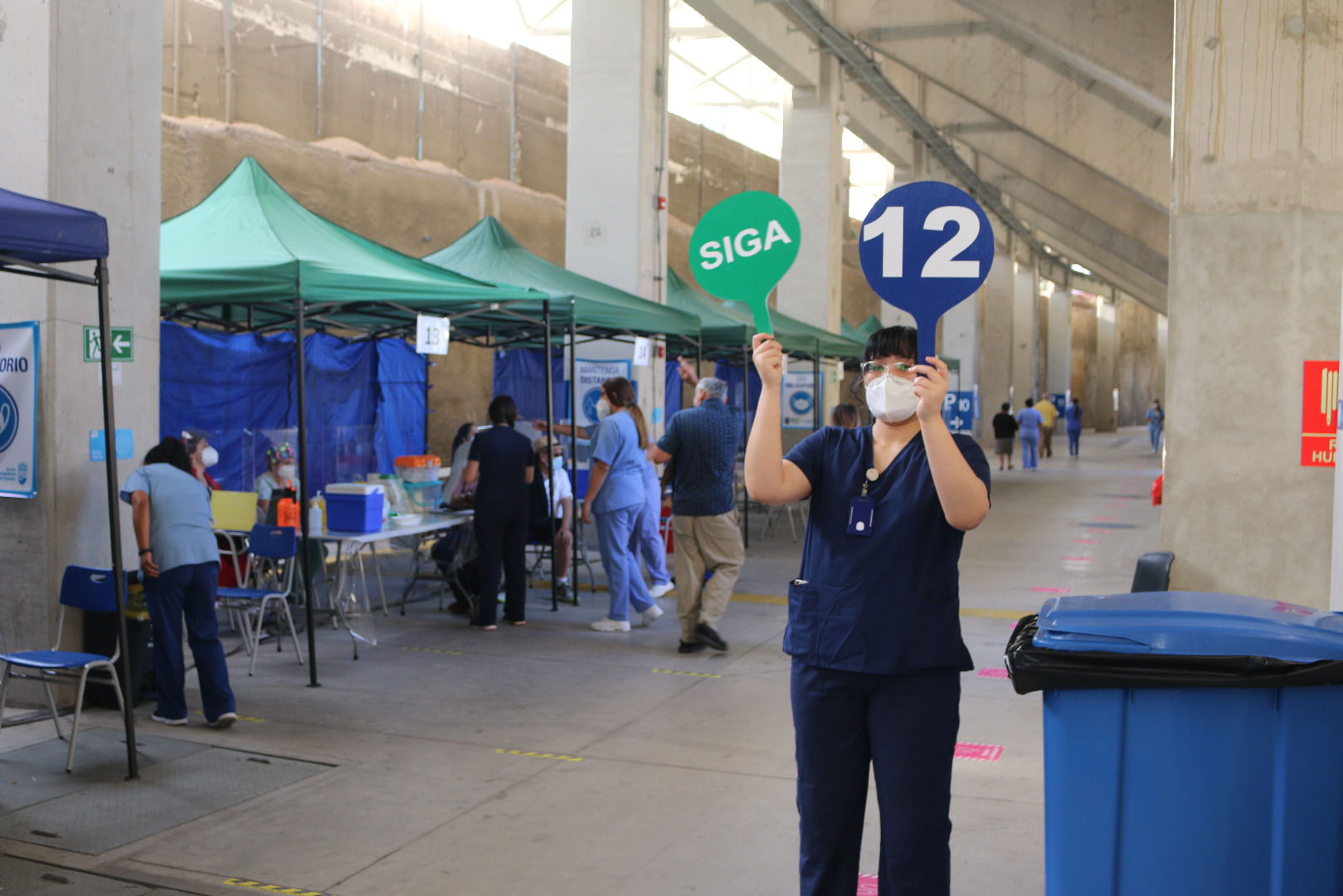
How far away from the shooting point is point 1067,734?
2.57 meters

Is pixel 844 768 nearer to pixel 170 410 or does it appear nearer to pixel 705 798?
pixel 705 798

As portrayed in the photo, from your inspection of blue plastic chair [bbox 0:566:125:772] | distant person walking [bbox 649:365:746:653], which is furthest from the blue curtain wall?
distant person walking [bbox 649:365:746:653]

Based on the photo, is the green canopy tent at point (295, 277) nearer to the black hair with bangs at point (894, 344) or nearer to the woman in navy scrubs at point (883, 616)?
the woman in navy scrubs at point (883, 616)

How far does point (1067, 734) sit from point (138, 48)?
19.8ft

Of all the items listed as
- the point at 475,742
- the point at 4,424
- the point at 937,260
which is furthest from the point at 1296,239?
Result: the point at 4,424

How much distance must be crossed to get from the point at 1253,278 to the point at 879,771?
3.44 m

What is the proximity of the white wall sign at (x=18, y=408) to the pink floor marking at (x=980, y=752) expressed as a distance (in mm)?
4927

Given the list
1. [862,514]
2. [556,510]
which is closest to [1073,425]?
[556,510]

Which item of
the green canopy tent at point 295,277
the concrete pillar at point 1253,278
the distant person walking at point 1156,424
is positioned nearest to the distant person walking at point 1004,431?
the distant person walking at point 1156,424

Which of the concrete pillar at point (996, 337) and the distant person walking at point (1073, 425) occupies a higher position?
the concrete pillar at point (996, 337)

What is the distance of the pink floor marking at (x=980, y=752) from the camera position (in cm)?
544

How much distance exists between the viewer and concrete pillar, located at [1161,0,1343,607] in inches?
197

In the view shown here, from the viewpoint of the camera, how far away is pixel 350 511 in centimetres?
797

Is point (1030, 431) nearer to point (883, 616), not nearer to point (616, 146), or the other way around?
point (616, 146)
